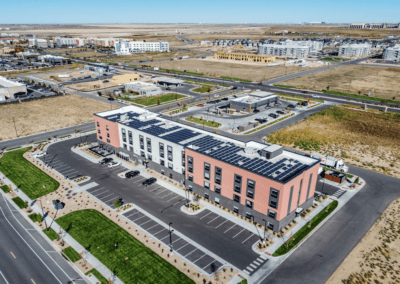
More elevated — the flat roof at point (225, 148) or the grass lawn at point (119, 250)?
the flat roof at point (225, 148)

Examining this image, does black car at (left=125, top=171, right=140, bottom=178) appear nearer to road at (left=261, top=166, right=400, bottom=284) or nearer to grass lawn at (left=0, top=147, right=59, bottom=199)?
grass lawn at (left=0, top=147, right=59, bottom=199)

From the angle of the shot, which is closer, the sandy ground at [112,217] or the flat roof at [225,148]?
the sandy ground at [112,217]

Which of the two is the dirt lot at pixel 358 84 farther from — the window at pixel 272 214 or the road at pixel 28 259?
the road at pixel 28 259

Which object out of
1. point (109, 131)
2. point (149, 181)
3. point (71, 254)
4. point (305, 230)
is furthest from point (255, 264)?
point (109, 131)

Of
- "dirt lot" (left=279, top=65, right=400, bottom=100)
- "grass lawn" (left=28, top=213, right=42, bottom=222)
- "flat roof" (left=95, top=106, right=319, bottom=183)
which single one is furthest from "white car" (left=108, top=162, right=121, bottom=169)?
"dirt lot" (left=279, top=65, right=400, bottom=100)

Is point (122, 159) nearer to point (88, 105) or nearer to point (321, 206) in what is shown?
point (321, 206)

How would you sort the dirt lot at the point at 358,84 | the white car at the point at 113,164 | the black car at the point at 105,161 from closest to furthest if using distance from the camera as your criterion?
the white car at the point at 113,164 → the black car at the point at 105,161 → the dirt lot at the point at 358,84

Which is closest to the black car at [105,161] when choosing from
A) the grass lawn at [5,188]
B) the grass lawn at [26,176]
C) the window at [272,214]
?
the grass lawn at [26,176]
